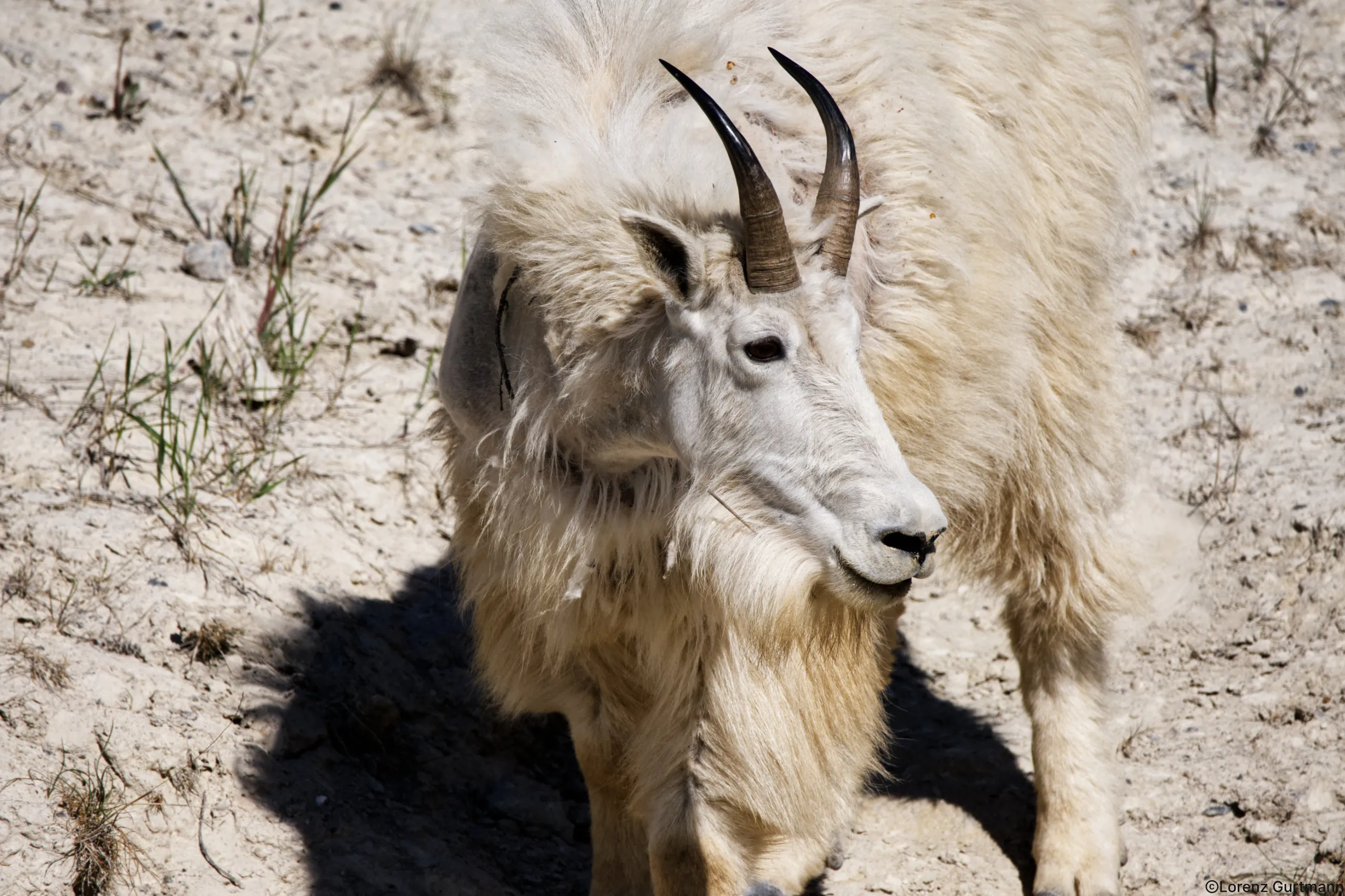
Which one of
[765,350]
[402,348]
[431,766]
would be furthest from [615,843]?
[402,348]

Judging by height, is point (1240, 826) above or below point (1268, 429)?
below

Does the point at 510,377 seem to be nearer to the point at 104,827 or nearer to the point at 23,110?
the point at 104,827

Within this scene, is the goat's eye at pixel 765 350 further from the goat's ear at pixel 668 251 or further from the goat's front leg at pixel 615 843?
the goat's front leg at pixel 615 843

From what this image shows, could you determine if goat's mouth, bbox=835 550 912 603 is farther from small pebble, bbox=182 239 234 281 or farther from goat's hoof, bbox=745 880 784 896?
small pebble, bbox=182 239 234 281

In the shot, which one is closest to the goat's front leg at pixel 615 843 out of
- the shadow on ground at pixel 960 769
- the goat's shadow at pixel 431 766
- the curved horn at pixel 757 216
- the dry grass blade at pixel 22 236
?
the goat's shadow at pixel 431 766

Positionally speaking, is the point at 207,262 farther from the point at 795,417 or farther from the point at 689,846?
the point at 795,417

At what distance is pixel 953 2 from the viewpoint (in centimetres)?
356

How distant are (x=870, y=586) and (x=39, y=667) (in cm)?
237

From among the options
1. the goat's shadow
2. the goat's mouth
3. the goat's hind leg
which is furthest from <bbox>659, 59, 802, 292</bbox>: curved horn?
the goat's shadow

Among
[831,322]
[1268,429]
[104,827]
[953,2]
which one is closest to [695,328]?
[831,322]

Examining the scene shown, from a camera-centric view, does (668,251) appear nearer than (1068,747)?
Yes

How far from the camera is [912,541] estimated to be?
2568 millimetres

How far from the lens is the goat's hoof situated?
352cm

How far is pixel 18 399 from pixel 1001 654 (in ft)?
12.4
